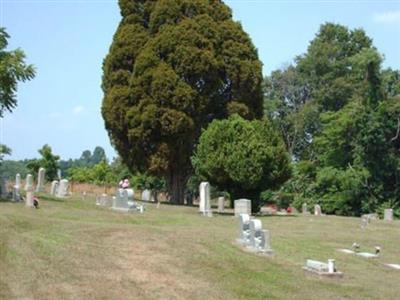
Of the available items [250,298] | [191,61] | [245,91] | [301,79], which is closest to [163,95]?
[191,61]

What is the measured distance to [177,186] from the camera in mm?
38938

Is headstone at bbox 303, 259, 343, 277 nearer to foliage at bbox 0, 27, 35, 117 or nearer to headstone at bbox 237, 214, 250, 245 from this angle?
headstone at bbox 237, 214, 250, 245

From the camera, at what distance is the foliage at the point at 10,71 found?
26219mm

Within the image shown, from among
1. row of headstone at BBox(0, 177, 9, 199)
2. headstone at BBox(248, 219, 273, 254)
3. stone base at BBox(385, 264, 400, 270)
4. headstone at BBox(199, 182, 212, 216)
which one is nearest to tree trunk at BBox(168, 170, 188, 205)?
headstone at BBox(199, 182, 212, 216)

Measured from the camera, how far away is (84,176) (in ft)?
233

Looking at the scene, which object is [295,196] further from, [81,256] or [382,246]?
[81,256]

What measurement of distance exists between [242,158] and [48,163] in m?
29.5

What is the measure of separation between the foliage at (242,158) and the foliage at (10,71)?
857cm

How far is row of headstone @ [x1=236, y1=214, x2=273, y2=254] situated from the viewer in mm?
15898

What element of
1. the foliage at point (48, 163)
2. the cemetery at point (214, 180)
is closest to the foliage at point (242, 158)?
the cemetery at point (214, 180)

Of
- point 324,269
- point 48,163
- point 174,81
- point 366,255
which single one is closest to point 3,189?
point 174,81

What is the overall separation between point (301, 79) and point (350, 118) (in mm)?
17747

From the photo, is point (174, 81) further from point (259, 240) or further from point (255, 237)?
point (259, 240)

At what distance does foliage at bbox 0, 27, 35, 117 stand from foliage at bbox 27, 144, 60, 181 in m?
27.7
